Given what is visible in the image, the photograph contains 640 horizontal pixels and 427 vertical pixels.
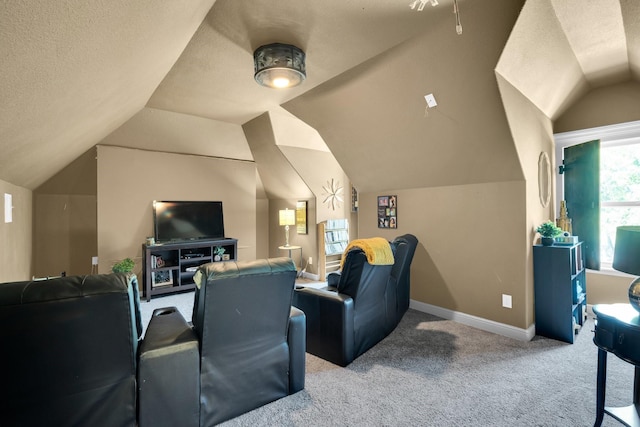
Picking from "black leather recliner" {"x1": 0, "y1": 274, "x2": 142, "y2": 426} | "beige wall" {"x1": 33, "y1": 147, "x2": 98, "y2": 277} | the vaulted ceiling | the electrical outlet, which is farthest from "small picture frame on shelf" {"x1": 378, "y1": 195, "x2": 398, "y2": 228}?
"beige wall" {"x1": 33, "y1": 147, "x2": 98, "y2": 277}

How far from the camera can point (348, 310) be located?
2605 millimetres

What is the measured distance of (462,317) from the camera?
365 centimetres

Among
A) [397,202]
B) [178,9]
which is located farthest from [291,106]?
[178,9]

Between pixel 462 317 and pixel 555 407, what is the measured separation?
1.57 metres

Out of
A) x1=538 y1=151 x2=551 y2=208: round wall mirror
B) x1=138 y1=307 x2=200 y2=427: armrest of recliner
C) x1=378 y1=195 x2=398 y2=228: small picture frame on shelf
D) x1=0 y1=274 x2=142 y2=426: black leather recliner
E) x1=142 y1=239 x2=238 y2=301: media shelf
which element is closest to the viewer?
x1=0 y1=274 x2=142 y2=426: black leather recliner

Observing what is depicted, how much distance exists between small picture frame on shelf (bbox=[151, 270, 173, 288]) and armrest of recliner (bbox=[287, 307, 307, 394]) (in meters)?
3.57

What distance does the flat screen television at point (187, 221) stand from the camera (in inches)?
203

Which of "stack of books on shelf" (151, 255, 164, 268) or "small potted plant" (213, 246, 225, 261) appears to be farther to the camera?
"small potted plant" (213, 246, 225, 261)

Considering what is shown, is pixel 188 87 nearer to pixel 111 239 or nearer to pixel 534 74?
pixel 111 239

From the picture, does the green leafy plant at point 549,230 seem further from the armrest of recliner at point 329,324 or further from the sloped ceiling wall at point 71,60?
the sloped ceiling wall at point 71,60

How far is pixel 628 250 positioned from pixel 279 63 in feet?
8.72

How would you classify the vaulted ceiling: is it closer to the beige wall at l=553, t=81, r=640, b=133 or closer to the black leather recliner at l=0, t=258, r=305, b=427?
the beige wall at l=553, t=81, r=640, b=133

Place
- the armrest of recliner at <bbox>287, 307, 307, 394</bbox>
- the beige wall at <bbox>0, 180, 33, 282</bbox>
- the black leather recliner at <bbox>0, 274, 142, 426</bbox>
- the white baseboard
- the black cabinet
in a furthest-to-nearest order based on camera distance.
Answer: the white baseboard < the black cabinet < the beige wall at <bbox>0, 180, 33, 282</bbox> < the armrest of recliner at <bbox>287, 307, 307, 394</bbox> < the black leather recliner at <bbox>0, 274, 142, 426</bbox>

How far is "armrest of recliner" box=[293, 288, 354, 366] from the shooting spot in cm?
261
